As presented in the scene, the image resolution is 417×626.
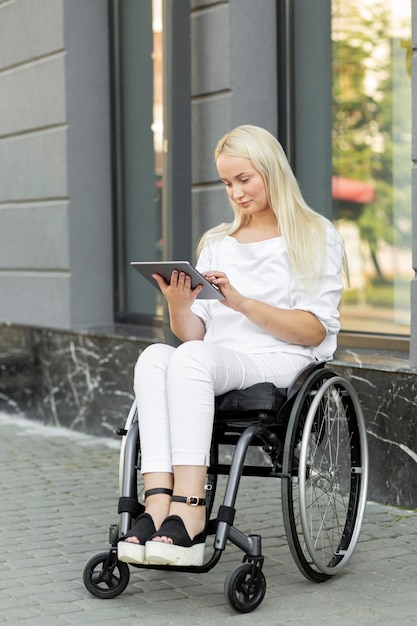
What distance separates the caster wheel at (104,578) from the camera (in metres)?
3.80

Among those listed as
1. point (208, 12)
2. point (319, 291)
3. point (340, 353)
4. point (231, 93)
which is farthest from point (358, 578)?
point (208, 12)

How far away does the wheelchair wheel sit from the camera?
3.72 meters

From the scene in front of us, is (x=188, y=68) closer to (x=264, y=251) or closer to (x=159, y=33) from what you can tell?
(x=159, y=33)

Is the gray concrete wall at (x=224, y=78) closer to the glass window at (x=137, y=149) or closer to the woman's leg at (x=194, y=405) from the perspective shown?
the glass window at (x=137, y=149)

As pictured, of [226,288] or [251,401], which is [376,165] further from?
[251,401]

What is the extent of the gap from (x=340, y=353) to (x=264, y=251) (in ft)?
5.40

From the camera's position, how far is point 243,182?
13.5ft

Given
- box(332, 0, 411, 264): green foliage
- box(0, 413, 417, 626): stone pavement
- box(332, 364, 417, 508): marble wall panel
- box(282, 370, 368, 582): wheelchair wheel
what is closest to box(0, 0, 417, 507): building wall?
box(0, 413, 417, 626): stone pavement

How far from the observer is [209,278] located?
12.7 ft

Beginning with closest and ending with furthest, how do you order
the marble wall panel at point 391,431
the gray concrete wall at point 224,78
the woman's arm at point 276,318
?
the woman's arm at point 276,318
the marble wall panel at point 391,431
the gray concrete wall at point 224,78

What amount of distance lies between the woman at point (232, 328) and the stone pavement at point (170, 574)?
0.26 metres

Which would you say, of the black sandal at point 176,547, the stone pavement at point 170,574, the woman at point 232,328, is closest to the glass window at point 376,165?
the stone pavement at point 170,574

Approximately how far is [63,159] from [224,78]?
1702 millimetres

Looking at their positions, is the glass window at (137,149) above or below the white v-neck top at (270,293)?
above
